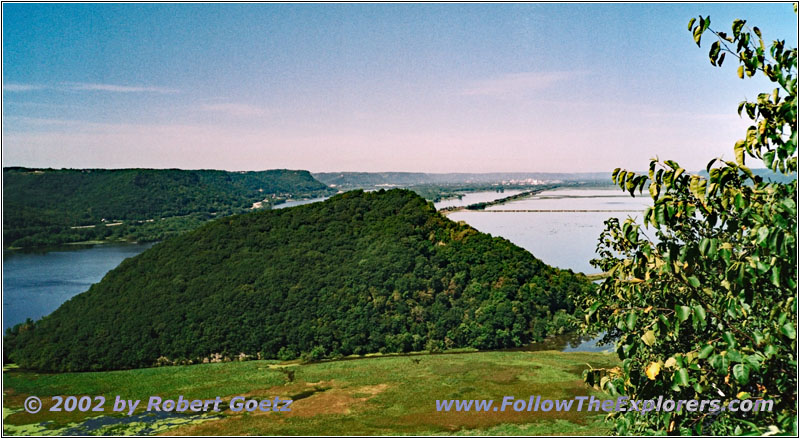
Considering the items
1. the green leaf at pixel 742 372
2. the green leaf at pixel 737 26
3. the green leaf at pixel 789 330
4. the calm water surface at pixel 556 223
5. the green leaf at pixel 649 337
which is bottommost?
the calm water surface at pixel 556 223

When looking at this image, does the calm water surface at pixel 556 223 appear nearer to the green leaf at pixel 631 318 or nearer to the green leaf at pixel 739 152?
the green leaf at pixel 739 152

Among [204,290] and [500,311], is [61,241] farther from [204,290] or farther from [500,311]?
[500,311]

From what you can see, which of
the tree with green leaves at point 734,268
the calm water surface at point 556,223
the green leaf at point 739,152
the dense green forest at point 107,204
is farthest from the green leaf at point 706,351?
the dense green forest at point 107,204

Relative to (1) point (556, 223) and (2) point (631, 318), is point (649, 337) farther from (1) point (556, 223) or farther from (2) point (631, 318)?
(1) point (556, 223)

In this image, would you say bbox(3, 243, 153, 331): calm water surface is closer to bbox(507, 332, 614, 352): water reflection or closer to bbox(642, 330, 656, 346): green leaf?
bbox(507, 332, 614, 352): water reflection

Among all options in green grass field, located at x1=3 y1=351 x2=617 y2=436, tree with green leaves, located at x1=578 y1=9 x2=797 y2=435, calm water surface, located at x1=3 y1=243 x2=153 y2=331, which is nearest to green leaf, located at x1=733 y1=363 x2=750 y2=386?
tree with green leaves, located at x1=578 y1=9 x2=797 y2=435

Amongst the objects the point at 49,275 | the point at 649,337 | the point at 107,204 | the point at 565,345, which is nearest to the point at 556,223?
the point at 565,345
